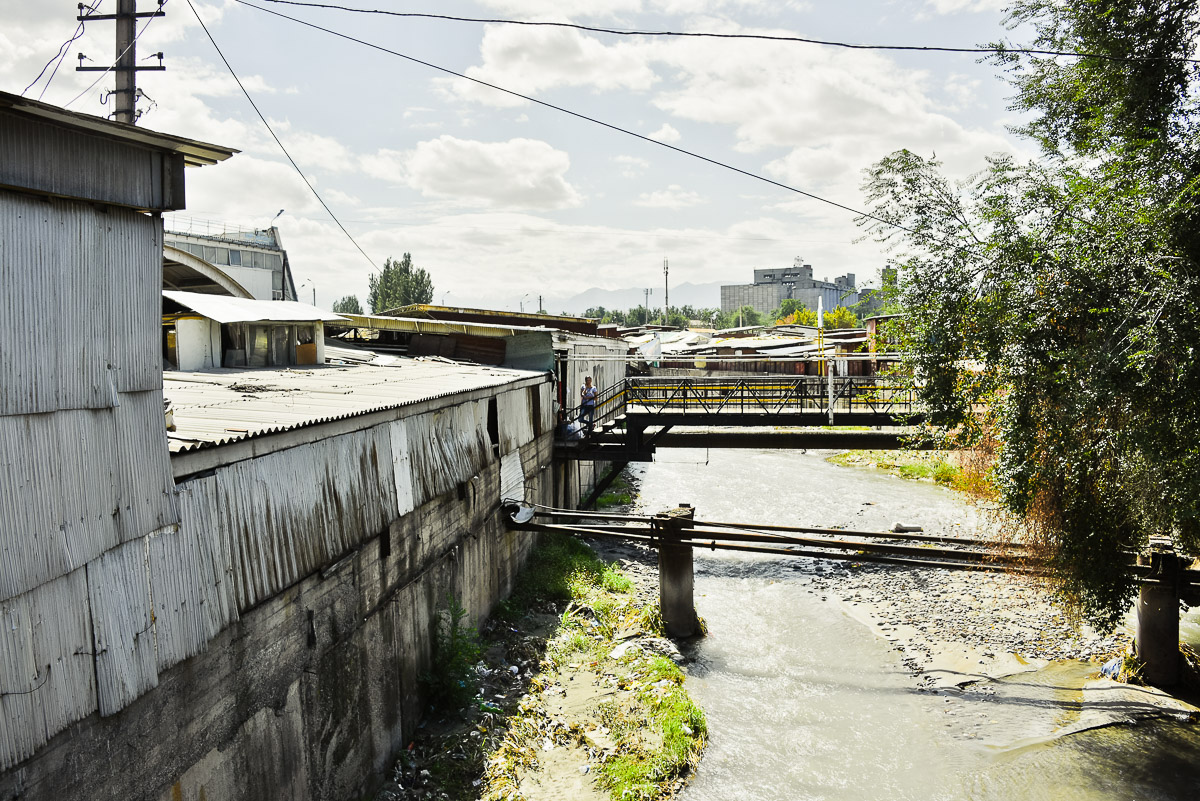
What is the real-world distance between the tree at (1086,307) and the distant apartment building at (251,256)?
36387mm

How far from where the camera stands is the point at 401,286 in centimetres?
7100

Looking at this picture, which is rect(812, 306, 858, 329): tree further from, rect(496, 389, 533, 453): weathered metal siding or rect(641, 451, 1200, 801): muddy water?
rect(641, 451, 1200, 801): muddy water

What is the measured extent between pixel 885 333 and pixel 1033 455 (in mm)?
3244

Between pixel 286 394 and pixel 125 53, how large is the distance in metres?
6.89

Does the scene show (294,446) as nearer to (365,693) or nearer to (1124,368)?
(365,693)

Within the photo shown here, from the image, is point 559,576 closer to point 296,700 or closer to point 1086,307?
point 296,700

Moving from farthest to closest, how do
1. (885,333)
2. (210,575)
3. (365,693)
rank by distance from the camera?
(885,333)
(365,693)
(210,575)

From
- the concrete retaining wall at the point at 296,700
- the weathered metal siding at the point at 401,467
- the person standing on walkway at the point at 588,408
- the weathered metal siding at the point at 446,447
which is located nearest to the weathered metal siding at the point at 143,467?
the concrete retaining wall at the point at 296,700

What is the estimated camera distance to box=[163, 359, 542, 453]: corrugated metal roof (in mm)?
7781

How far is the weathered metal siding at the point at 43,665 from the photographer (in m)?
4.76

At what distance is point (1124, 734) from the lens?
11594 mm

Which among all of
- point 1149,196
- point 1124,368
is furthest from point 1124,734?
point 1149,196

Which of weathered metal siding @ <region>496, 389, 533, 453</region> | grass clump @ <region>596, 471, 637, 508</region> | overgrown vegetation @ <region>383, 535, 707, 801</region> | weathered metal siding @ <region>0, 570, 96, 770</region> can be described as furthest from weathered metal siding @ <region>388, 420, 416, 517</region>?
grass clump @ <region>596, 471, 637, 508</region>

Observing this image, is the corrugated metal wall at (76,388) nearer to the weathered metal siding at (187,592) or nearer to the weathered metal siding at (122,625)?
the weathered metal siding at (122,625)
